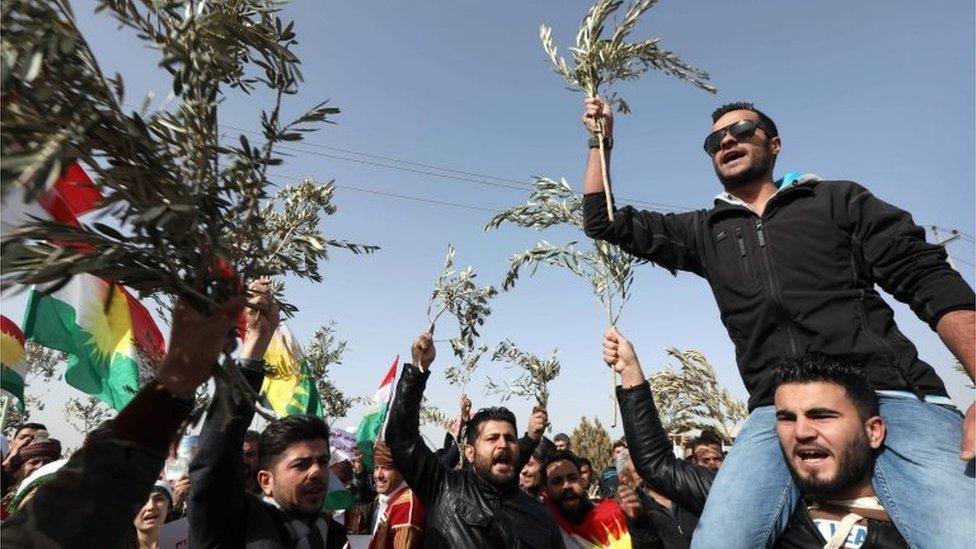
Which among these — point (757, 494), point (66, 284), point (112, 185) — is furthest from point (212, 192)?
point (757, 494)

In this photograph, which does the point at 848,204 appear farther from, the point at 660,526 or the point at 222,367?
the point at 660,526

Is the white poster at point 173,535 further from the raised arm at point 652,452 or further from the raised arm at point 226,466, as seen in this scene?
the raised arm at point 652,452

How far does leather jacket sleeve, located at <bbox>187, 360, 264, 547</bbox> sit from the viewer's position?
2.93m

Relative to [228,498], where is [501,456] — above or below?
above

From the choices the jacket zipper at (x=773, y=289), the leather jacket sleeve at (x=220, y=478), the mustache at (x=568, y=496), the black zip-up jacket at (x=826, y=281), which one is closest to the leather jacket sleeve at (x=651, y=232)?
the black zip-up jacket at (x=826, y=281)

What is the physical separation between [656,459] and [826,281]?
1101mm

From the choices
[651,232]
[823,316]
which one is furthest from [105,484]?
[651,232]

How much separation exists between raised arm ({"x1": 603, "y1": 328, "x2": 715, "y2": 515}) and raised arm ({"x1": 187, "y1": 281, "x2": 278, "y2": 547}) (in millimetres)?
1701

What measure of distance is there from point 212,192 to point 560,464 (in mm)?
6439

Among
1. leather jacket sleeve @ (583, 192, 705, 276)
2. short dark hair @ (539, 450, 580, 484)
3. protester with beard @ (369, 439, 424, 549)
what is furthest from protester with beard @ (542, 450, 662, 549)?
leather jacket sleeve @ (583, 192, 705, 276)

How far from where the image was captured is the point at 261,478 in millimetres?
4066

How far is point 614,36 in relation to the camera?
3709mm

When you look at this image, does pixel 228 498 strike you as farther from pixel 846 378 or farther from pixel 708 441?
pixel 708 441

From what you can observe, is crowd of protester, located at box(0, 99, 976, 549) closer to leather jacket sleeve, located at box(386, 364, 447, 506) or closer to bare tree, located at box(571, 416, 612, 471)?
leather jacket sleeve, located at box(386, 364, 447, 506)
